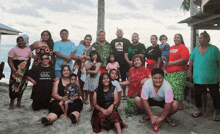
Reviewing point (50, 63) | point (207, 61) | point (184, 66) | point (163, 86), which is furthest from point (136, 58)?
point (50, 63)

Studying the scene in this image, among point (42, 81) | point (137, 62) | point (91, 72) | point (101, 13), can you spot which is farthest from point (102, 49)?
point (101, 13)

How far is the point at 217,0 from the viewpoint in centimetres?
292

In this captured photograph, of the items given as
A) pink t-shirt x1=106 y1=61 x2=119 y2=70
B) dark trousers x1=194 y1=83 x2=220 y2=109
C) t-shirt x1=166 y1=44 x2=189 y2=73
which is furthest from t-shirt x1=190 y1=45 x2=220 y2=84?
pink t-shirt x1=106 y1=61 x2=119 y2=70

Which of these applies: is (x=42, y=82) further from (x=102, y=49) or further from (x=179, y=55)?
(x=179, y=55)

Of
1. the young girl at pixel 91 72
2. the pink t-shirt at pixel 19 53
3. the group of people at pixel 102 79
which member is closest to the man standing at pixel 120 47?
the group of people at pixel 102 79

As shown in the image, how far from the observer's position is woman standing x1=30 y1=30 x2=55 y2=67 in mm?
4031

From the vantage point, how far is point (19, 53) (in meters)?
4.00

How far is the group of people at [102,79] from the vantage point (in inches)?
121

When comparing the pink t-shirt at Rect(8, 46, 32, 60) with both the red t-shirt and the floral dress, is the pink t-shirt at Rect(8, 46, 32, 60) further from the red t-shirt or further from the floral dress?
the red t-shirt

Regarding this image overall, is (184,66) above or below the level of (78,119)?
above

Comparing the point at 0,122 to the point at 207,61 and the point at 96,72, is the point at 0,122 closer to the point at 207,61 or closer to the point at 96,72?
the point at 96,72

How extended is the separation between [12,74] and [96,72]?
6.76 ft

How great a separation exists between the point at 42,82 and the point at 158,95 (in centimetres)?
270

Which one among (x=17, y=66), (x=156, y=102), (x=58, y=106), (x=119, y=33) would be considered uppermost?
(x=119, y=33)
